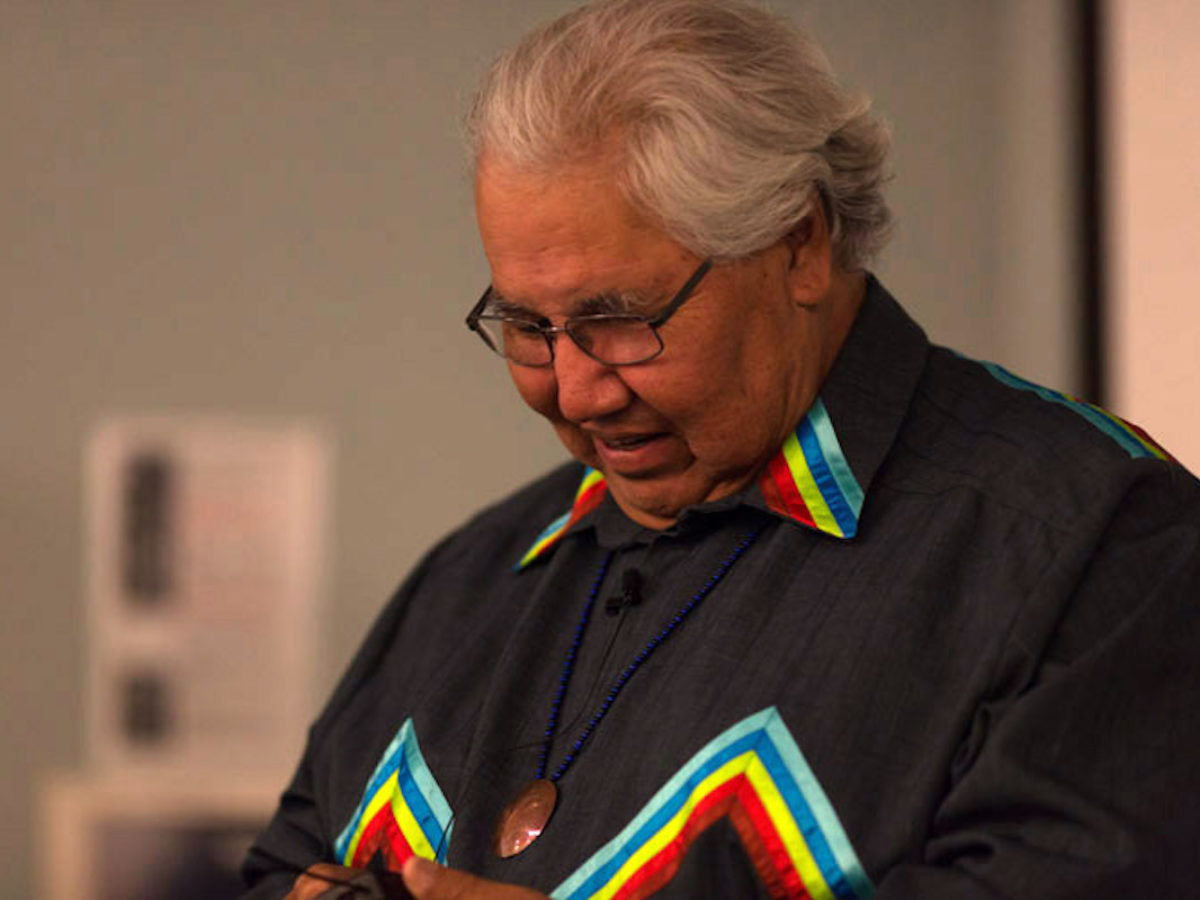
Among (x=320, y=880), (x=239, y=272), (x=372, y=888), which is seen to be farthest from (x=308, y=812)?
(x=239, y=272)

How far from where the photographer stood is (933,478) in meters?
1.41

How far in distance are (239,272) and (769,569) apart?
1.84 m

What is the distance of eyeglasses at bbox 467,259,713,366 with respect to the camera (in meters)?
1.39

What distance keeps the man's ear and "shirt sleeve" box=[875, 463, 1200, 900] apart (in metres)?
0.34

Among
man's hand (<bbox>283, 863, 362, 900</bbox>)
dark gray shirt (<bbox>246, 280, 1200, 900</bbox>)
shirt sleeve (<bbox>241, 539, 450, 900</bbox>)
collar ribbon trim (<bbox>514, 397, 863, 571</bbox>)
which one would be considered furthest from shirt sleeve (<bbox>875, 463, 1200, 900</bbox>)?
shirt sleeve (<bbox>241, 539, 450, 900</bbox>)

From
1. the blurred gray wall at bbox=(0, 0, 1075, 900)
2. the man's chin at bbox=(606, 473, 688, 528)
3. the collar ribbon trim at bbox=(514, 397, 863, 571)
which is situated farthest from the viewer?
the blurred gray wall at bbox=(0, 0, 1075, 900)

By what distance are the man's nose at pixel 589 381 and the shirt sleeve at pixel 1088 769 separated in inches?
14.9

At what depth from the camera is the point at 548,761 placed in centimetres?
150

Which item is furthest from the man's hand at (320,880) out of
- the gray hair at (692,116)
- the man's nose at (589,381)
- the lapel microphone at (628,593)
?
the gray hair at (692,116)

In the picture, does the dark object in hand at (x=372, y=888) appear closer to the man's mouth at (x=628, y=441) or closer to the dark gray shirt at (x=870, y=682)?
the dark gray shirt at (x=870, y=682)

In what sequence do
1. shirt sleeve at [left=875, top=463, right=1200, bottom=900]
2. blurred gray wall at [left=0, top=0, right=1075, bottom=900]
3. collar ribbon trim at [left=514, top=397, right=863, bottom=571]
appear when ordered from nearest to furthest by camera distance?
shirt sleeve at [left=875, top=463, right=1200, bottom=900] → collar ribbon trim at [left=514, top=397, right=863, bottom=571] → blurred gray wall at [left=0, top=0, right=1075, bottom=900]

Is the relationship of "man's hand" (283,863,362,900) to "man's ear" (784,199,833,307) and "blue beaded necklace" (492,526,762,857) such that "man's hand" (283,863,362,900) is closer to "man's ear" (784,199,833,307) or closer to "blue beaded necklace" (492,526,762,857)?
"blue beaded necklace" (492,526,762,857)

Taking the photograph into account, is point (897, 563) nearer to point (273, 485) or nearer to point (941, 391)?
point (941, 391)

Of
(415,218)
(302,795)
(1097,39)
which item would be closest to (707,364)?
(302,795)
